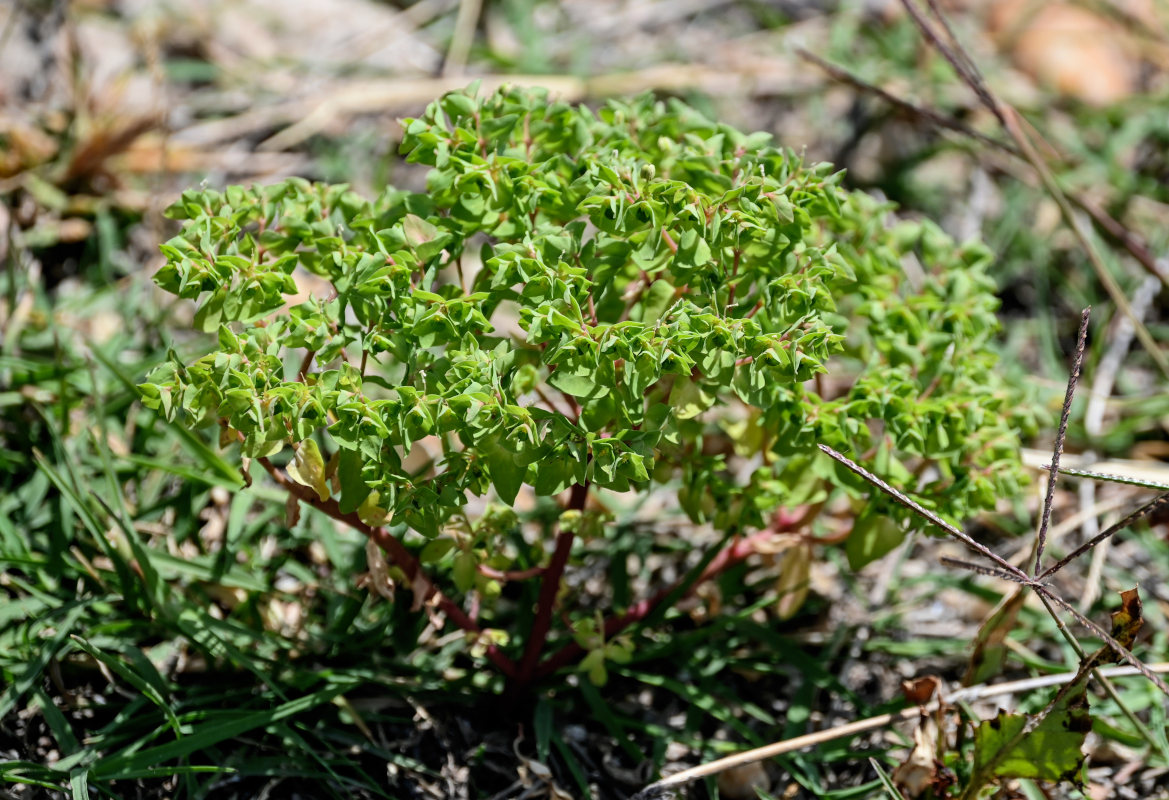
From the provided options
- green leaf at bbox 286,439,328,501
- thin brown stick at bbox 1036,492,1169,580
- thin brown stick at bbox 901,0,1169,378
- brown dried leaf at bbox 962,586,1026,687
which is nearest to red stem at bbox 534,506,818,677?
brown dried leaf at bbox 962,586,1026,687

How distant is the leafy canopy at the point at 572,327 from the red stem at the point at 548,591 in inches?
6.8

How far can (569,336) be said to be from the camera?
1.61 meters

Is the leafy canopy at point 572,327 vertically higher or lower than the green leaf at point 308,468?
higher

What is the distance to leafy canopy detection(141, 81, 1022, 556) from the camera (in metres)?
1.61

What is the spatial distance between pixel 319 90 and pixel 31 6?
3.10ft

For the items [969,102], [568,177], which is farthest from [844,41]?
[568,177]

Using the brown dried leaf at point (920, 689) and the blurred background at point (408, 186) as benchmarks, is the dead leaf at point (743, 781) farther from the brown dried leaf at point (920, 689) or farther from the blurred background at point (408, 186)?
the brown dried leaf at point (920, 689)

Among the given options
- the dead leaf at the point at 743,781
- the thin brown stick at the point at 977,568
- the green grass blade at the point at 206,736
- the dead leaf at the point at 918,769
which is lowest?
the dead leaf at the point at 743,781

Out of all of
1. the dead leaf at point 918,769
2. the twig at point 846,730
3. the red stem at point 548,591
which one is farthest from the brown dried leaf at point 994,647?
the red stem at point 548,591

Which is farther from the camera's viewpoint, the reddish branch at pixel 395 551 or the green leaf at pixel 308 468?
the reddish branch at pixel 395 551

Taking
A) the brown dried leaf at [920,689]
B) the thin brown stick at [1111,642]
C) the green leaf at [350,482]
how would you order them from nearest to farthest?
the thin brown stick at [1111,642] → the green leaf at [350,482] → the brown dried leaf at [920,689]

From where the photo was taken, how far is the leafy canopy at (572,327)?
1609mm

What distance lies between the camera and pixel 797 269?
5.87ft

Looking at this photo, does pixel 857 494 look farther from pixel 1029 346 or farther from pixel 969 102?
pixel 969 102
